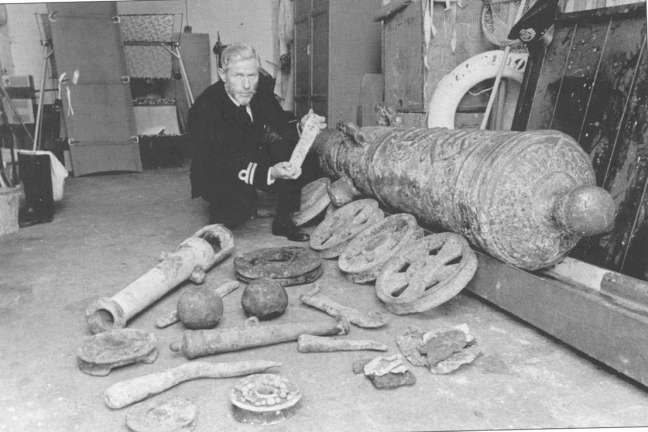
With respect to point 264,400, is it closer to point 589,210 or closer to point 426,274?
point 426,274

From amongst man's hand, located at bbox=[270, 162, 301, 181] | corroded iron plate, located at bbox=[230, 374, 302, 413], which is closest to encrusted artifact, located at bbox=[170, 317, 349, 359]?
corroded iron plate, located at bbox=[230, 374, 302, 413]

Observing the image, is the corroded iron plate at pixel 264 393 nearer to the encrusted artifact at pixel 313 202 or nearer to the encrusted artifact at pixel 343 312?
the encrusted artifact at pixel 343 312

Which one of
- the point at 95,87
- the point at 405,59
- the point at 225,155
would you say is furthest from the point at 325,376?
the point at 95,87

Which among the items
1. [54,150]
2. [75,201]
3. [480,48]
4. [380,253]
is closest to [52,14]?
[54,150]

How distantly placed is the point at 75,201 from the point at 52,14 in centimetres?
247

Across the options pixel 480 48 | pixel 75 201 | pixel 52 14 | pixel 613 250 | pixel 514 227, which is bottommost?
pixel 75 201

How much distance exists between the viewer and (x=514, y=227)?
7.19 ft

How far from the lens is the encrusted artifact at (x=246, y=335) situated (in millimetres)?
1924

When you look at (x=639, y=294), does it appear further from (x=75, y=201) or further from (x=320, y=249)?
(x=75, y=201)

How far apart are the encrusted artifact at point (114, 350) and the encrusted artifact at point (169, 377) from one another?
0.16m

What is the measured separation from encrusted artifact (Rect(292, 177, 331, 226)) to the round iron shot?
2160 mm

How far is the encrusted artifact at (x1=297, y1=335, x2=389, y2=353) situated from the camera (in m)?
1.99

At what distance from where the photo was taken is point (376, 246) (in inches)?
114

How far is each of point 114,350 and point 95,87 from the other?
5.04 meters
